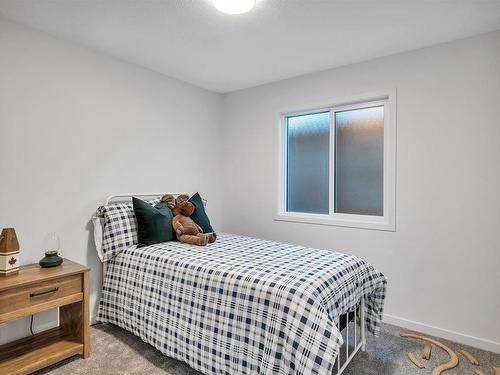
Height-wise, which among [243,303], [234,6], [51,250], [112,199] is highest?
[234,6]

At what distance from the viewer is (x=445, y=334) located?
236 cm

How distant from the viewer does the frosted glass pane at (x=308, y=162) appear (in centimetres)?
312

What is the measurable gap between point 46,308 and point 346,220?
2.47 meters

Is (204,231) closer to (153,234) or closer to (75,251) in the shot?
(153,234)

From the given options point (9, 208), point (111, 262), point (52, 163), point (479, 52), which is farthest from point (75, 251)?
point (479, 52)

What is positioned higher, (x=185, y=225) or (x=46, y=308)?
(x=185, y=225)

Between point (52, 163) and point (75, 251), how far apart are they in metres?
0.74

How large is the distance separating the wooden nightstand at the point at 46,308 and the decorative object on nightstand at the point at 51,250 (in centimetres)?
5

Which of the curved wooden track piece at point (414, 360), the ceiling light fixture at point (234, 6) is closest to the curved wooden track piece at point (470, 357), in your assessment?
the curved wooden track piece at point (414, 360)

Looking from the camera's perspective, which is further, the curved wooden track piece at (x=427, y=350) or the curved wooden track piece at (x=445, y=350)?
the curved wooden track piece at (x=427, y=350)

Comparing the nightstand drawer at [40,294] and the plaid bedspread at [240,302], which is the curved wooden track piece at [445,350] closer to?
the plaid bedspread at [240,302]

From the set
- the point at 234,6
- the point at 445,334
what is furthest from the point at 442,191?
the point at 234,6

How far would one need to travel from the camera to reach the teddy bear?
8.18ft

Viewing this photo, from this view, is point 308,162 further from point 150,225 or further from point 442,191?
point 150,225
